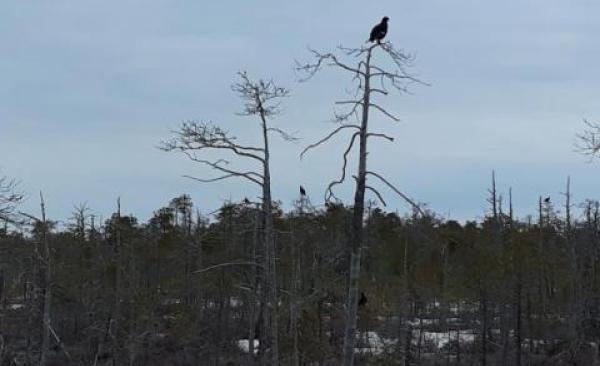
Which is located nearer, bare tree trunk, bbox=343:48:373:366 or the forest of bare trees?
bare tree trunk, bbox=343:48:373:366

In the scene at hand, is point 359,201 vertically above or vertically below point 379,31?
below

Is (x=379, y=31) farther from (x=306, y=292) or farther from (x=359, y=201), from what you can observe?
(x=306, y=292)

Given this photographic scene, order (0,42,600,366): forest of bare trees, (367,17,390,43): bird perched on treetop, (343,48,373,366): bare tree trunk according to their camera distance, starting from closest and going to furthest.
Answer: (367,17,390,43): bird perched on treetop < (343,48,373,366): bare tree trunk < (0,42,600,366): forest of bare trees

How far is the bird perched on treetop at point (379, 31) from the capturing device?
1240cm

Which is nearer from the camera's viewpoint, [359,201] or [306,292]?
[359,201]

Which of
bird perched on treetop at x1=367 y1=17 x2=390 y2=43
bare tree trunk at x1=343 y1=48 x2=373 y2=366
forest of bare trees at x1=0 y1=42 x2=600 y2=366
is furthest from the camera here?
forest of bare trees at x1=0 y1=42 x2=600 y2=366

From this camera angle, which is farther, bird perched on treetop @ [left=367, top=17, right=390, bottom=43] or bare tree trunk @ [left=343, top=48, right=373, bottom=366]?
bare tree trunk @ [left=343, top=48, right=373, bottom=366]

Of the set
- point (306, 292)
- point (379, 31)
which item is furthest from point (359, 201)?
point (306, 292)

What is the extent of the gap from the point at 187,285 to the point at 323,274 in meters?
15.7

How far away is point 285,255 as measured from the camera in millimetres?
42031

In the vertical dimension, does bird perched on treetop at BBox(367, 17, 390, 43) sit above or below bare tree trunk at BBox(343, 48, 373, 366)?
above

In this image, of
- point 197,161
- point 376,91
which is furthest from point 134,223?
point 376,91

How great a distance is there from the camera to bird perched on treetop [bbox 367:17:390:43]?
12395 mm

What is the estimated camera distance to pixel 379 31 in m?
12.5
